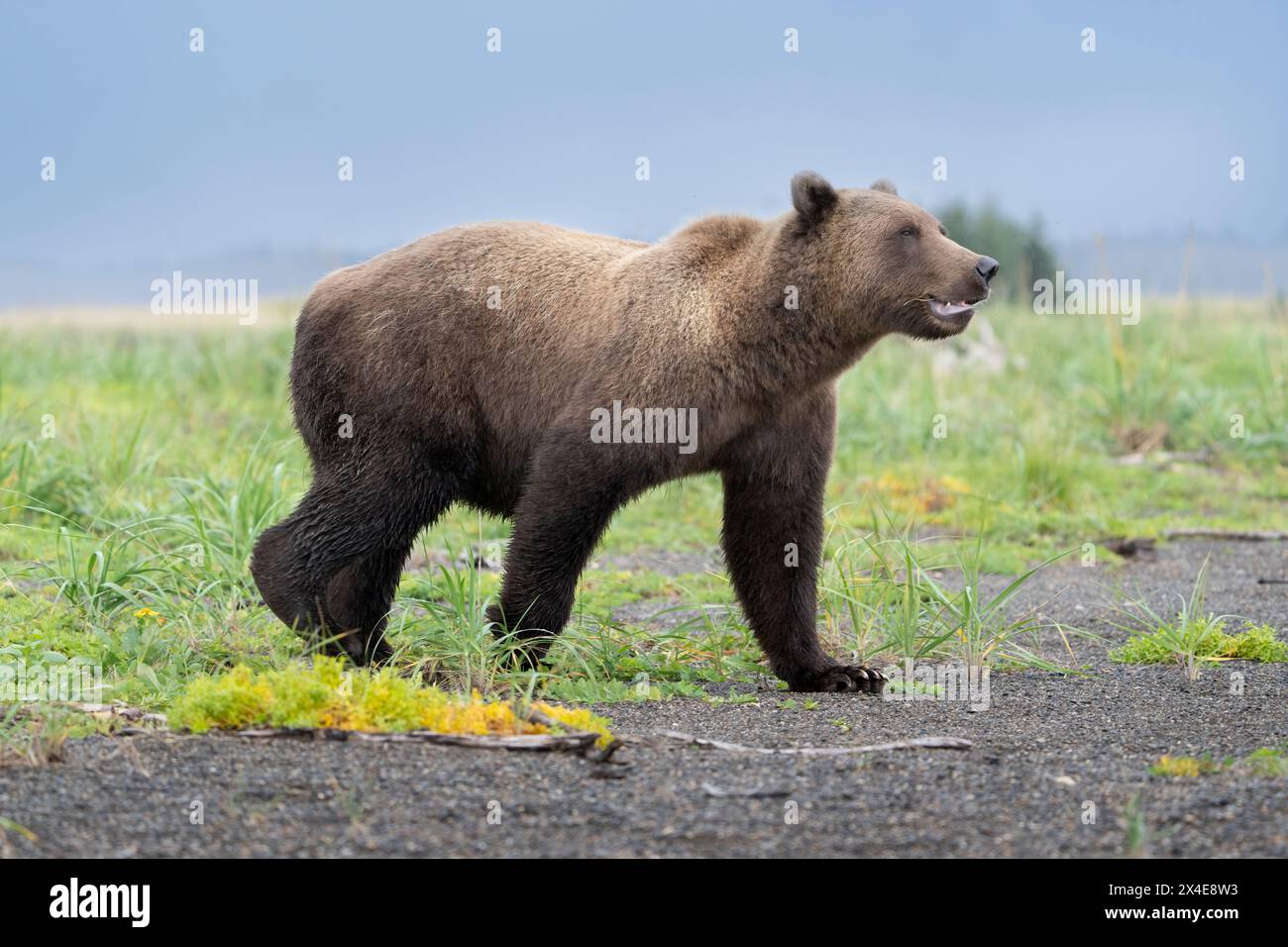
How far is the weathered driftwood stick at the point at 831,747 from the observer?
4.98 m

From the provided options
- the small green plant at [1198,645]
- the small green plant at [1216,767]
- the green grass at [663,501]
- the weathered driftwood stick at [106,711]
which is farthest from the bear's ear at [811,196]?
the weathered driftwood stick at [106,711]

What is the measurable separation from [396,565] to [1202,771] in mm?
3493

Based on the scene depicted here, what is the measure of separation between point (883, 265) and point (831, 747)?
217cm

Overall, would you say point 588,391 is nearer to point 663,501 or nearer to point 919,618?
point 919,618

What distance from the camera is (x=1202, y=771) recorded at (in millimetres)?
4809

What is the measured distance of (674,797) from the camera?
445 centimetres

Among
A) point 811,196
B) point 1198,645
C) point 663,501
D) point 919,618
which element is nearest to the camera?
point 811,196

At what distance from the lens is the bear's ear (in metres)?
6.40

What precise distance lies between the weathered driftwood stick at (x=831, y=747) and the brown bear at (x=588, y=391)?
1.33m

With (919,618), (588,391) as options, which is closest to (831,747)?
(588,391)

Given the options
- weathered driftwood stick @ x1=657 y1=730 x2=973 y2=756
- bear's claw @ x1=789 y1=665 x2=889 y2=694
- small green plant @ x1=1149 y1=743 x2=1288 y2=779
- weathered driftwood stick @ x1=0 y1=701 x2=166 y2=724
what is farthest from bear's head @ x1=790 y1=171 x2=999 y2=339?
weathered driftwood stick @ x1=0 y1=701 x2=166 y2=724

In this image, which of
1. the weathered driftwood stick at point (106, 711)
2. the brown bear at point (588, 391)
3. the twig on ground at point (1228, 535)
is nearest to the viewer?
the weathered driftwood stick at point (106, 711)


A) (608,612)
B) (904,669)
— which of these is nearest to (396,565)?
(608,612)

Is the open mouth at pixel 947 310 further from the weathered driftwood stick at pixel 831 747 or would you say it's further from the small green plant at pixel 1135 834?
the small green plant at pixel 1135 834
